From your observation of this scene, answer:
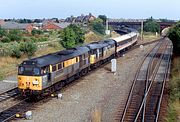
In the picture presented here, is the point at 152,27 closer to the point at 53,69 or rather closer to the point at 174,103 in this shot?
the point at 53,69

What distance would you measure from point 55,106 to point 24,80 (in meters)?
2.68

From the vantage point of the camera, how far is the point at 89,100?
23328 mm

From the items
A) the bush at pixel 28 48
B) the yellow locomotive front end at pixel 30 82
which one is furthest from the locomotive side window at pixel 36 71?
the bush at pixel 28 48

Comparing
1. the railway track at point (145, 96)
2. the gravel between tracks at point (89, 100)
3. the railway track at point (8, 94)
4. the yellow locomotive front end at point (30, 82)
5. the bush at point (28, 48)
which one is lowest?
the gravel between tracks at point (89, 100)

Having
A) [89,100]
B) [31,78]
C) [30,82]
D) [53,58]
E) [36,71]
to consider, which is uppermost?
[53,58]

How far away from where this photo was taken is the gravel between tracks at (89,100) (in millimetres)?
19625

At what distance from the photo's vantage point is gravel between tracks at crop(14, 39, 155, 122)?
64.4 ft

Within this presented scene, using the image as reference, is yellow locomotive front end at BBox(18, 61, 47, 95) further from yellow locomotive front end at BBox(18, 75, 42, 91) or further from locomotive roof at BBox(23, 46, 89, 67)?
locomotive roof at BBox(23, 46, 89, 67)

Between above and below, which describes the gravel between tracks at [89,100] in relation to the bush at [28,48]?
below

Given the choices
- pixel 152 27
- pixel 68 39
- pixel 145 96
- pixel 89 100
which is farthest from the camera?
pixel 152 27

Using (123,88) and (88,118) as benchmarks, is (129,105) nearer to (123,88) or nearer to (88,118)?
(88,118)

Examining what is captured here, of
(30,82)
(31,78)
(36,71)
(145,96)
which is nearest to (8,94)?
(30,82)

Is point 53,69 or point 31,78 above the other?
point 53,69

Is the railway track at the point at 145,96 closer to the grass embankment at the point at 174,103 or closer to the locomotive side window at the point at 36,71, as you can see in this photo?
the grass embankment at the point at 174,103
